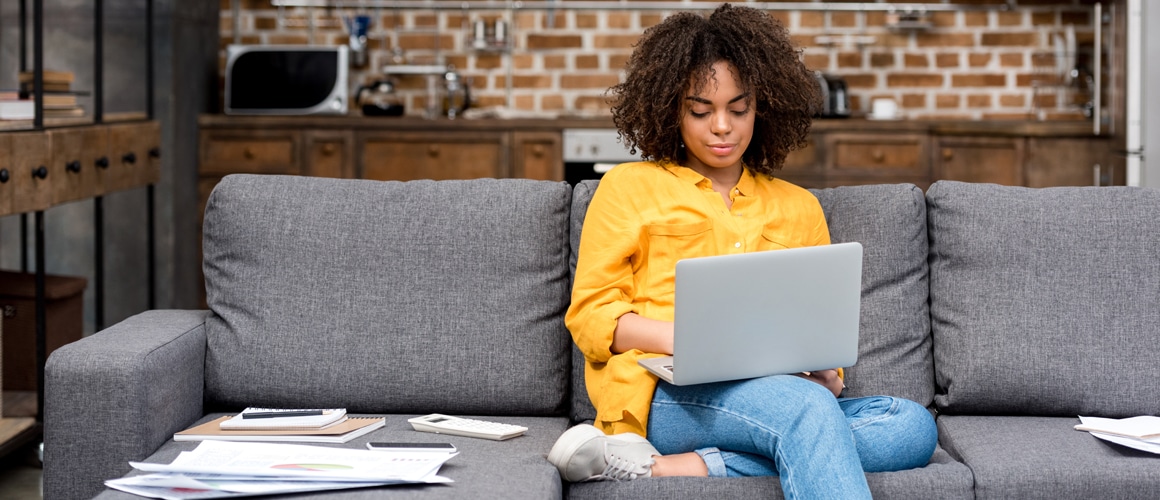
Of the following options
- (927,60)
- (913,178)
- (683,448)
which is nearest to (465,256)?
(683,448)

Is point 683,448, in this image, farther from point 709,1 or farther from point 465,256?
point 709,1

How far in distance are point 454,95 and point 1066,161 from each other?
2479 millimetres

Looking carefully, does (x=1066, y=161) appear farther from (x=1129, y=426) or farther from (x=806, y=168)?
(x=1129, y=426)

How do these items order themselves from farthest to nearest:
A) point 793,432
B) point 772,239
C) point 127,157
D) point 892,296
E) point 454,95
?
point 454,95
point 127,157
point 892,296
point 772,239
point 793,432

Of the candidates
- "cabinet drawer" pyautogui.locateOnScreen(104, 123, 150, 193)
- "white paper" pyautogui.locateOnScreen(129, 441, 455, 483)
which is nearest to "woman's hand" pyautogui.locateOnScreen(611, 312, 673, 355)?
"white paper" pyautogui.locateOnScreen(129, 441, 455, 483)

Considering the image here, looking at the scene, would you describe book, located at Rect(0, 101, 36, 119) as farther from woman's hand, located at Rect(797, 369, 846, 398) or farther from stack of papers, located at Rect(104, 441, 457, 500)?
woman's hand, located at Rect(797, 369, 846, 398)

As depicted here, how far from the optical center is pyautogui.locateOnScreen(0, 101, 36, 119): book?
9.00 ft

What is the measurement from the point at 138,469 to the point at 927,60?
4079mm

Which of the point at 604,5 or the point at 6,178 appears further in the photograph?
the point at 604,5

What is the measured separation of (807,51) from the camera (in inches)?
192

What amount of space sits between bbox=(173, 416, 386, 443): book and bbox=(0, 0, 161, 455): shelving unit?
118cm

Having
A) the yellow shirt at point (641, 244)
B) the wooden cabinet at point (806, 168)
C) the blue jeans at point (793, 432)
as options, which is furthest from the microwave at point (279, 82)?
the blue jeans at point (793, 432)

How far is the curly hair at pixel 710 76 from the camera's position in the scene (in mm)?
1873

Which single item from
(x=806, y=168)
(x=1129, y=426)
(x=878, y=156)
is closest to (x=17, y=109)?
(x=1129, y=426)
